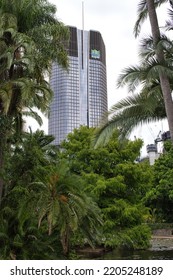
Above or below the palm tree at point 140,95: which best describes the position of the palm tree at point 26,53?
above

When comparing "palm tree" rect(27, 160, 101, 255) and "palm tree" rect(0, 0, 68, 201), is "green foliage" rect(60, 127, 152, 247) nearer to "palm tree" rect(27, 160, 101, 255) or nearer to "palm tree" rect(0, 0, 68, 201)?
"palm tree" rect(27, 160, 101, 255)

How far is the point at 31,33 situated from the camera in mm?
15578

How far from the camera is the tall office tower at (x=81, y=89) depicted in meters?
36.3

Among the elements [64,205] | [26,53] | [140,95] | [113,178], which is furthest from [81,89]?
[140,95]

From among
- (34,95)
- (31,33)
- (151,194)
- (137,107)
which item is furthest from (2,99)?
(151,194)

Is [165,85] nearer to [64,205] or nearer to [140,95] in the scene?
[140,95]

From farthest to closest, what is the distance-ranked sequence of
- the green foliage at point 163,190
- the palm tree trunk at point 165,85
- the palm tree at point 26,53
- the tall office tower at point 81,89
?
the tall office tower at point 81,89
the green foliage at point 163,190
the palm tree at point 26,53
the palm tree trunk at point 165,85

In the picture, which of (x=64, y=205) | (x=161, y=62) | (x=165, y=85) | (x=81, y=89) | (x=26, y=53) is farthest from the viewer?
(x=81, y=89)

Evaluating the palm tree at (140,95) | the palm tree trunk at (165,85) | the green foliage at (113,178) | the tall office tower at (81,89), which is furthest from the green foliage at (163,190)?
the palm tree trunk at (165,85)

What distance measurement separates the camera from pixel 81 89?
41.3 m

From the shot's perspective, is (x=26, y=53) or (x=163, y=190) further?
(x=163, y=190)

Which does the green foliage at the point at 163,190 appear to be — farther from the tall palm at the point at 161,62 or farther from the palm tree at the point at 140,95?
the tall palm at the point at 161,62

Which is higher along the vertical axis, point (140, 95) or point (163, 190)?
point (140, 95)

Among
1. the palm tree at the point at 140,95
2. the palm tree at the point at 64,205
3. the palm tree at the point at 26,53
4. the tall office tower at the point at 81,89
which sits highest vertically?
the tall office tower at the point at 81,89
